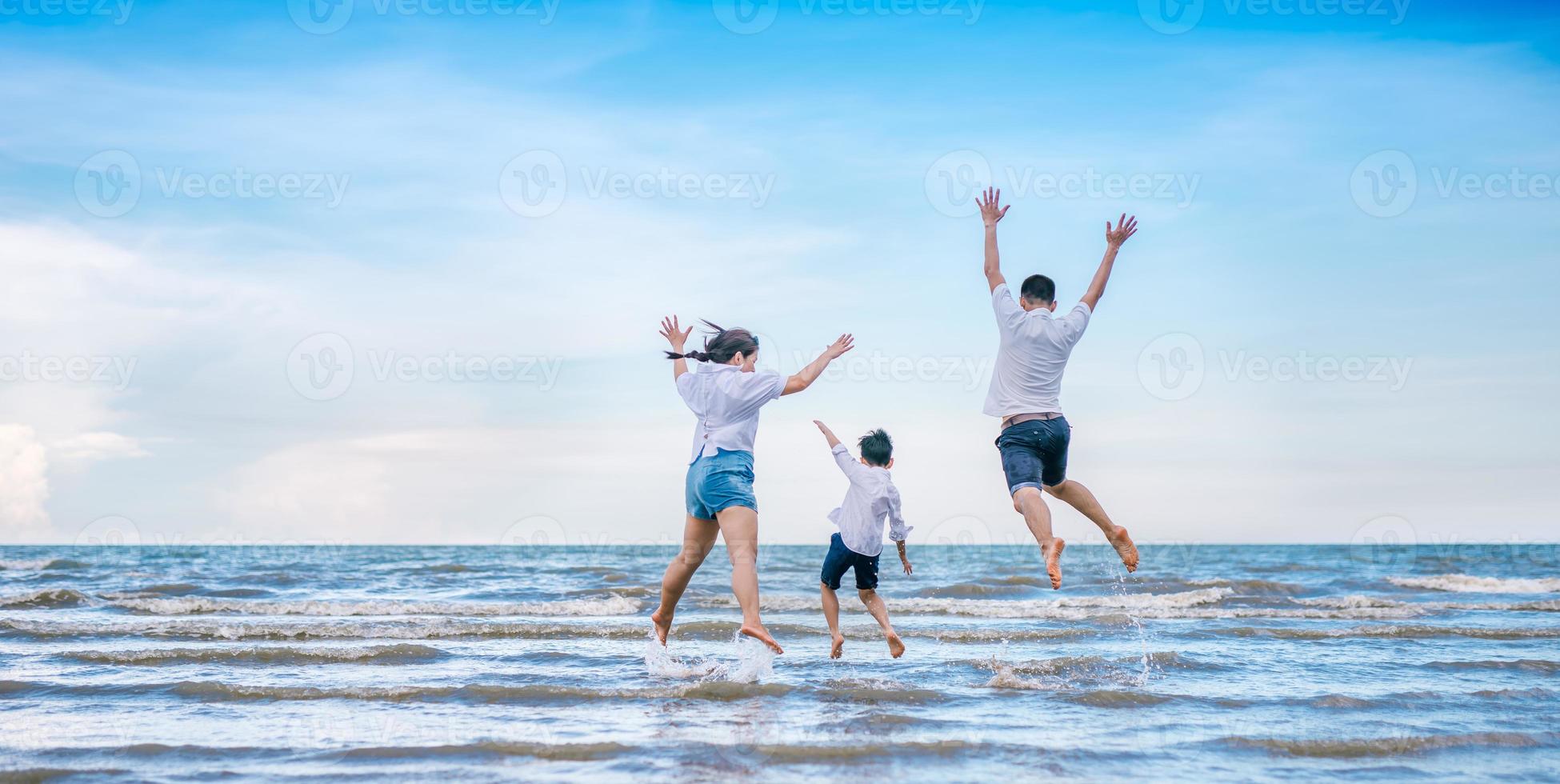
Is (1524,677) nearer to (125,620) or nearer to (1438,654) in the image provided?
(1438,654)

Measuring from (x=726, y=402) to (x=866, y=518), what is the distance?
1644 millimetres

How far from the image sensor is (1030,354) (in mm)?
6613

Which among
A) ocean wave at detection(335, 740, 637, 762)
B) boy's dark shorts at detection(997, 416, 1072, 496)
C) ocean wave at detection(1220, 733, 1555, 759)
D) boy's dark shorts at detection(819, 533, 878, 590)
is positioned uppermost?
boy's dark shorts at detection(997, 416, 1072, 496)

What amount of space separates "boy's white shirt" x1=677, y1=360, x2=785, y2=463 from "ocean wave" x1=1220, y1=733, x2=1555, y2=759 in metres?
3.20

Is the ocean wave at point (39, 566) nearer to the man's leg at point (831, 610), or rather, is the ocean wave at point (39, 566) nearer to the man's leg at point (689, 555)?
the man's leg at point (689, 555)

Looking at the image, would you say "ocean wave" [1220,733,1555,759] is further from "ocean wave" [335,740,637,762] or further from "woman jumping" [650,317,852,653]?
"ocean wave" [335,740,637,762]

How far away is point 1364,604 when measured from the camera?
1520 cm

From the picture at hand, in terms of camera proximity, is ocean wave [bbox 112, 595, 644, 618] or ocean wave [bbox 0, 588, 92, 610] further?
ocean wave [bbox 0, 588, 92, 610]

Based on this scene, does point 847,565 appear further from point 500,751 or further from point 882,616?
point 500,751

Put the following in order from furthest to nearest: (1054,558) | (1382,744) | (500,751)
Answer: (1054,558), (1382,744), (500,751)

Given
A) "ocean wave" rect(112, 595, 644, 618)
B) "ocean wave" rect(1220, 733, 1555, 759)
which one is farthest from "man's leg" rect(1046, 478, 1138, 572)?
"ocean wave" rect(112, 595, 644, 618)

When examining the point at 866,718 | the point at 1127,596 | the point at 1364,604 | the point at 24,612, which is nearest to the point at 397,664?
the point at 866,718

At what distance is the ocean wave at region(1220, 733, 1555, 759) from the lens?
5484 millimetres

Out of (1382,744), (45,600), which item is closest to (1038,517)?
(1382,744)
